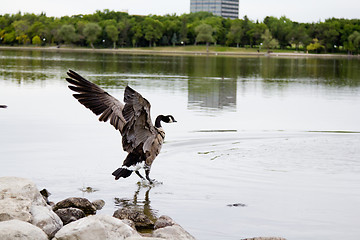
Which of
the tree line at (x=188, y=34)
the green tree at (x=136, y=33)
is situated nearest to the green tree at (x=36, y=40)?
the tree line at (x=188, y=34)

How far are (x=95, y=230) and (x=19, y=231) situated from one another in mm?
746

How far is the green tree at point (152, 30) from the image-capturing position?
5819 inches

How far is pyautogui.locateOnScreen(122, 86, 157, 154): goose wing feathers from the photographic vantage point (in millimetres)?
8055

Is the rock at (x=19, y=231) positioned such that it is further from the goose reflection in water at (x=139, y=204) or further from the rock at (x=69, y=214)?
the goose reflection in water at (x=139, y=204)

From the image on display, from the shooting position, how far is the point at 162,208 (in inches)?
336

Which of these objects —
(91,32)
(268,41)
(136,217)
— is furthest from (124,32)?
(136,217)

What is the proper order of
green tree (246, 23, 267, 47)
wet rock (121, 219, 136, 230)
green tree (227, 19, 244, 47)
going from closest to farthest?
wet rock (121, 219, 136, 230), green tree (246, 23, 267, 47), green tree (227, 19, 244, 47)

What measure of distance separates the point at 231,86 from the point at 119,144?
19.7m

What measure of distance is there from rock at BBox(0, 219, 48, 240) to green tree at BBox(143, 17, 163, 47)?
14276 centimetres

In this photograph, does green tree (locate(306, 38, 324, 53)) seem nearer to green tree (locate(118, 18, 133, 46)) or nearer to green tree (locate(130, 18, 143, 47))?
green tree (locate(130, 18, 143, 47))

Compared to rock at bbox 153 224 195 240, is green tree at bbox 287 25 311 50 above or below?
above

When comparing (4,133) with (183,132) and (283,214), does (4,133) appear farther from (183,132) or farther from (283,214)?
(283,214)

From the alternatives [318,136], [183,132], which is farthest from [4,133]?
[318,136]

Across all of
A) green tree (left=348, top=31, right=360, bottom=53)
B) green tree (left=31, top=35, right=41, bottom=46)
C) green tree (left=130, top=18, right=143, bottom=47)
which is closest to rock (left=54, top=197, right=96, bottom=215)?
green tree (left=348, top=31, right=360, bottom=53)
